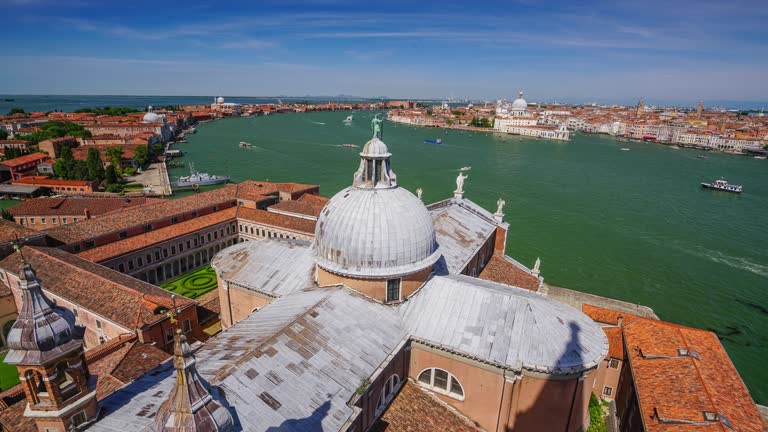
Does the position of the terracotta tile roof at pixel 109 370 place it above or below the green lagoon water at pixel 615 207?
above

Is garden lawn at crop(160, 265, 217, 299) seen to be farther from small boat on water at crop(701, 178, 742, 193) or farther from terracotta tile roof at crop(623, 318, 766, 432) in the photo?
small boat on water at crop(701, 178, 742, 193)

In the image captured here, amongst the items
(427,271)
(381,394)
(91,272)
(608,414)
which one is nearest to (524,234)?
(608,414)

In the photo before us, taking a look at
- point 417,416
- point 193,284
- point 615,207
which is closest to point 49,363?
point 417,416

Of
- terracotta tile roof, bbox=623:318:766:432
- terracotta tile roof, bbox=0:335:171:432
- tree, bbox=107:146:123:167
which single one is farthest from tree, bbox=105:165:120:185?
terracotta tile roof, bbox=623:318:766:432

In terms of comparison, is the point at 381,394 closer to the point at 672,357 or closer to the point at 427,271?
the point at 427,271

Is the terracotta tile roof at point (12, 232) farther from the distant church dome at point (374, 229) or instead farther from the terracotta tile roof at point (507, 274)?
Answer: the terracotta tile roof at point (507, 274)

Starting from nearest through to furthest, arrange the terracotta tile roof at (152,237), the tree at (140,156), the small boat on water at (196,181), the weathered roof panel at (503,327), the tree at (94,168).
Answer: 1. the weathered roof panel at (503,327)
2. the terracotta tile roof at (152,237)
3. the tree at (94,168)
4. the small boat on water at (196,181)
5. the tree at (140,156)

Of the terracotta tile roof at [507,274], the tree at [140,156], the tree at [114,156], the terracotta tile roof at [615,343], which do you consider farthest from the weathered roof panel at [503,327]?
the tree at [140,156]
